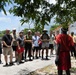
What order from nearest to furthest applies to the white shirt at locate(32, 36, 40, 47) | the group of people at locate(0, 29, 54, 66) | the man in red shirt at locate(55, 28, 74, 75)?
the man in red shirt at locate(55, 28, 74, 75), the group of people at locate(0, 29, 54, 66), the white shirt at locate(32, 36, 40, 47)

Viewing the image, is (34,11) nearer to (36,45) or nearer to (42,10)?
(42,10)

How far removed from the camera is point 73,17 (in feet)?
40.1

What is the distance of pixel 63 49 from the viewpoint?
9.52 m

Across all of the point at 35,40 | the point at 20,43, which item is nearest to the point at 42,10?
the point at 20,43

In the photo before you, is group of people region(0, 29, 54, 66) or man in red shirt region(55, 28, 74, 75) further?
group of people region(0, 29, 54, 66)

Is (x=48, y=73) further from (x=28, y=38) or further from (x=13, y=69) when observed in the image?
(x=28, y=38)

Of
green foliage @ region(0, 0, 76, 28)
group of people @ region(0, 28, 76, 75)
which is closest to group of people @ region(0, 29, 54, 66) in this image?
group of people @ region(0, 28, 76, 75)

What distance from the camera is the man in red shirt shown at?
31.0 feet

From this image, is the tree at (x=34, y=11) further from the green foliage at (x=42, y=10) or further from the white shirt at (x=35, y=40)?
the white shirt at (x=35, y=40)

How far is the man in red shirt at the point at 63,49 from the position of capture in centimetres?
944

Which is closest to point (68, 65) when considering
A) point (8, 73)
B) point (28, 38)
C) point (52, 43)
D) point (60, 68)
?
point (60, 68)

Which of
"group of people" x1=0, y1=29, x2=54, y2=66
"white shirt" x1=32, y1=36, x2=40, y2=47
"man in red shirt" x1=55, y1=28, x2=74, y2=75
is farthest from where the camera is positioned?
"white shirt" x1=32, y1=36, x2=40, y2=47

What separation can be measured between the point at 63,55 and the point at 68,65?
1.21 feet

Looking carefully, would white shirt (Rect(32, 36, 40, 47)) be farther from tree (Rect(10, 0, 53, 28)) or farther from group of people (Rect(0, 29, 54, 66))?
tree (Rect(10, 0, 53, 28))
